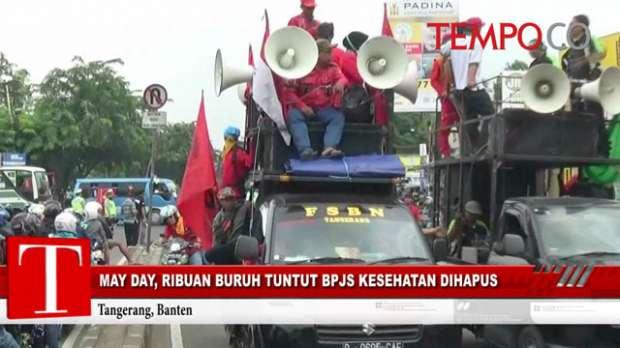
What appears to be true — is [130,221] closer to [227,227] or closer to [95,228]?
[95,228]

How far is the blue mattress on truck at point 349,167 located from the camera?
7.88 meters

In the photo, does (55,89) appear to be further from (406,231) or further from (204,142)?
(406,231)

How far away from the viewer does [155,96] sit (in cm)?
1438

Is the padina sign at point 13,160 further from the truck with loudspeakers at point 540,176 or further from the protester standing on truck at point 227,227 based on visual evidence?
the protester standing on truck at point 227,227

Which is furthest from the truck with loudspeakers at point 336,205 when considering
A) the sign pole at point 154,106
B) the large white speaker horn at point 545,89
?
the sign pole at point 154,106

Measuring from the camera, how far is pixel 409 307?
16.0 ft

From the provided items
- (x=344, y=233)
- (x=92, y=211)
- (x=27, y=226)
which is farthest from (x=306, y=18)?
(x=92, y=211)

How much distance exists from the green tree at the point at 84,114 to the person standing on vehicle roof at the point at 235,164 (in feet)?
97.5

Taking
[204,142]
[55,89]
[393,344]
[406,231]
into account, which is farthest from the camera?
[55,89]

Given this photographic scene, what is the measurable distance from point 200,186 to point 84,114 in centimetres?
3254

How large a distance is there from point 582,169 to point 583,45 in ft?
5.48

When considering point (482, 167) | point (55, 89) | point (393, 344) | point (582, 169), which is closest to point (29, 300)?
point (393, 344)

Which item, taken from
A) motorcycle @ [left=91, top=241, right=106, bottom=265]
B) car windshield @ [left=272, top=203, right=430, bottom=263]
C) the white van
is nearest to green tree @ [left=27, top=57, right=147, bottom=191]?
the white van

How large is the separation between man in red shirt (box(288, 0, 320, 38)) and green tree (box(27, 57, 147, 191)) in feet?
99.4
